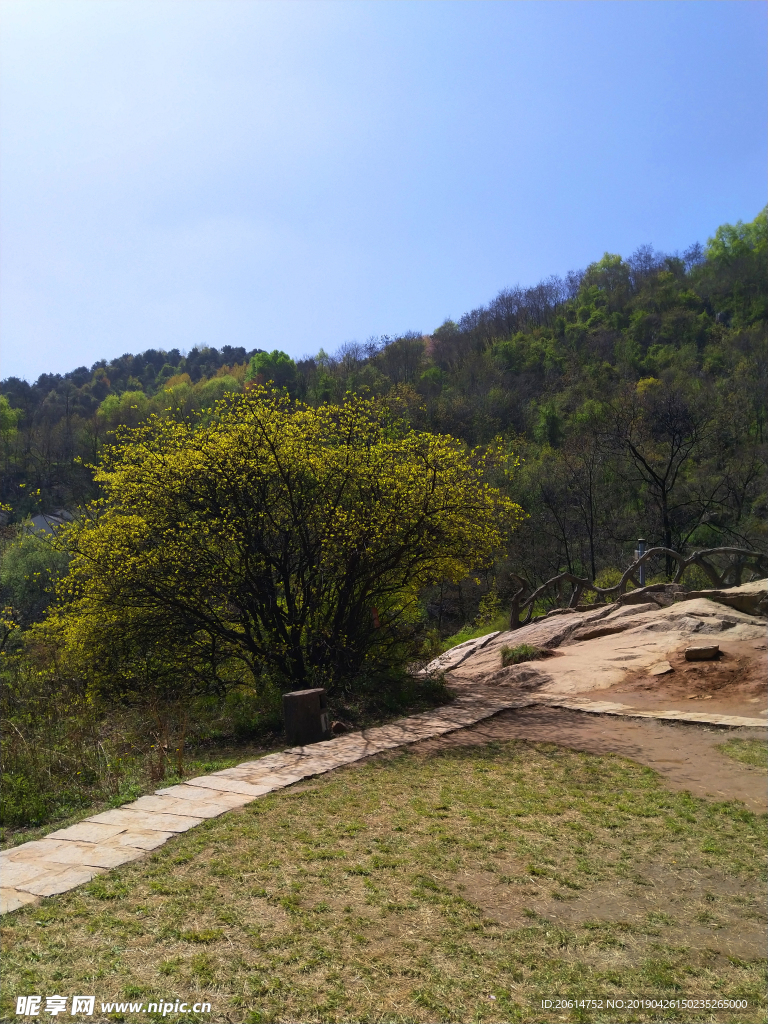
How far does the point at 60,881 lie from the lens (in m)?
3.44

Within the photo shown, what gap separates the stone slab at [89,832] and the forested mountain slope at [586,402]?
6.71m

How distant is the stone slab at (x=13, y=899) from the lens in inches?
124

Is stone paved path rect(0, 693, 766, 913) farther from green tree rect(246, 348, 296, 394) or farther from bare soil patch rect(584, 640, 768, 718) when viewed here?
green tree rect(246, 348, 296, 394)

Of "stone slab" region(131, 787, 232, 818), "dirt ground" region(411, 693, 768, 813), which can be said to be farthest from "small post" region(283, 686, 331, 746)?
"stone slab" region(131, 787, 232, 818)

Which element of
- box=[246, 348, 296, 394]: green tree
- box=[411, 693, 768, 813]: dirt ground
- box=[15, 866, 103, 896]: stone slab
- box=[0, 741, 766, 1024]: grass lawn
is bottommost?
box=[411, 693, 768, 813]: dirt ground

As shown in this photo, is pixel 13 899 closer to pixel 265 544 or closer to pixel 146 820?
pixel 146 820

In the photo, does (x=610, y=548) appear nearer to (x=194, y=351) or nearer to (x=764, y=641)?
(x=764, y=641)

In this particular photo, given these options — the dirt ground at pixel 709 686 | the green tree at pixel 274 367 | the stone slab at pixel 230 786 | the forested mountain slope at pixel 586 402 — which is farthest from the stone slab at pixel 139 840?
the green tree at pixel 274 367

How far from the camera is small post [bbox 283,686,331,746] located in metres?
6.62

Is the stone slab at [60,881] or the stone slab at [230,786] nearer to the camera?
the stone slab at [60,881]

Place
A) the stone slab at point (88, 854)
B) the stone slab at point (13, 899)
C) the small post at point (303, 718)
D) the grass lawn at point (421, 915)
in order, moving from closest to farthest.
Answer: the grass lawn at point (421, 915)
the stone slab at point (13, 899)
the stone slab at point (88, 854)
the small post at point (303, 718)

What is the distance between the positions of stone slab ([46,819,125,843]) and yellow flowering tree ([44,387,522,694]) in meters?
4.43

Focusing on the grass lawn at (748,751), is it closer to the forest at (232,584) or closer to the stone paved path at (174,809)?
the stone paved path at (174,809)

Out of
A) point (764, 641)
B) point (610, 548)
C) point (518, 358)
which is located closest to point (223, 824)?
point (764, 641)
